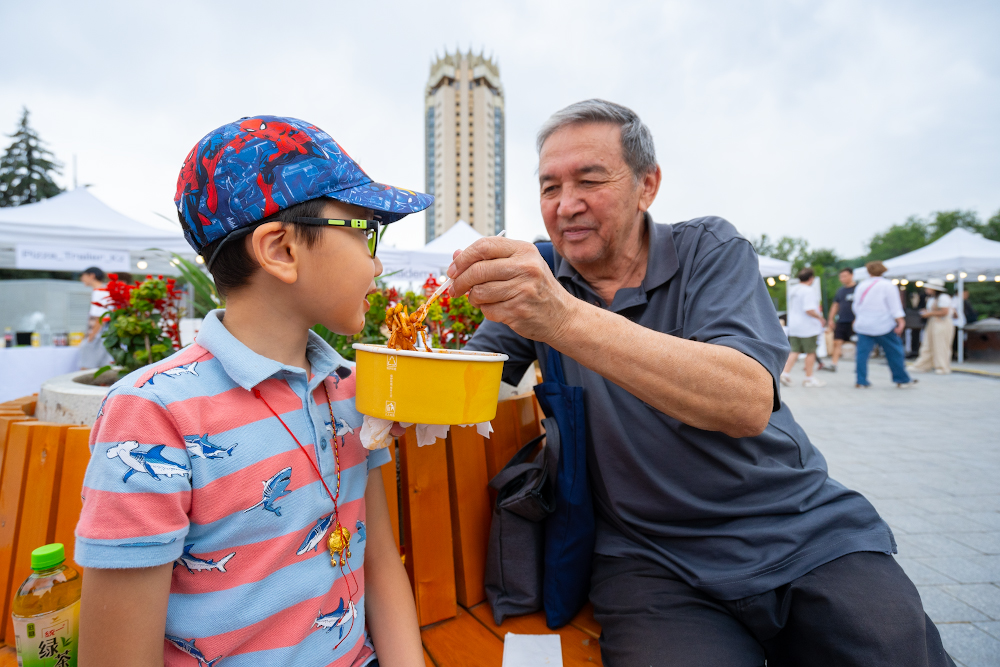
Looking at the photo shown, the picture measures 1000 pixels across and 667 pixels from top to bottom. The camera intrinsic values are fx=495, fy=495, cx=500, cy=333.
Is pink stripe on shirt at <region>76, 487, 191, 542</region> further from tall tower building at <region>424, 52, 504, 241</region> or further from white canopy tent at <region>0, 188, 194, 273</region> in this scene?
tall tower building at <region>424, 52, 504, 241</region>

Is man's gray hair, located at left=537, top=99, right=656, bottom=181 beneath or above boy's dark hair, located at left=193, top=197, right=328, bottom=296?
above

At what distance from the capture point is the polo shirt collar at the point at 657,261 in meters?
1.64

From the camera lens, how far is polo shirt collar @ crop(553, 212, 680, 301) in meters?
1.64

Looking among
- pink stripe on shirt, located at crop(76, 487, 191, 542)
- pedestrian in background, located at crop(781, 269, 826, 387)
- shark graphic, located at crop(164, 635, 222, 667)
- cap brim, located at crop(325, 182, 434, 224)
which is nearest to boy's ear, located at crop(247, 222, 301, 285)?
cap brim, located at crop(325, 182, 434, 224)

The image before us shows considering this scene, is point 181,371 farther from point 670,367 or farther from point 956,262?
point 956,262

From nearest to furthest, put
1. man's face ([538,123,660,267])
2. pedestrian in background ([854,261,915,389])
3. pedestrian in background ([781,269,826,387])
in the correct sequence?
man's face ([538,123,660,267]) → pedestrian in background ([854,261,915,389]) → pedestrian in background ([781,269,826,387])

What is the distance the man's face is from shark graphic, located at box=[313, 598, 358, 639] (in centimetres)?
128

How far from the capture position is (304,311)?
1083mm

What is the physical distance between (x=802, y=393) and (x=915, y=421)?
226 cm

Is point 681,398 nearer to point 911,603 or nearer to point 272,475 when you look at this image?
point 911,603

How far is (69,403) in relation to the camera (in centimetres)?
163

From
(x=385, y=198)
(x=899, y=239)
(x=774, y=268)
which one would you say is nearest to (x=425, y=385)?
(x=385, y=198)

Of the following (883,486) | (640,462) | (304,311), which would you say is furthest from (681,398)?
(883,486)

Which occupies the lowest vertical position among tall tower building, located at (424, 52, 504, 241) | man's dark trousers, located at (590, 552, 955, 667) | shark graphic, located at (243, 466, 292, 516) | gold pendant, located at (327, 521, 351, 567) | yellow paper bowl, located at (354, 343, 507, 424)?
man's dark trousers, located at (590, 552, 955, 667)
